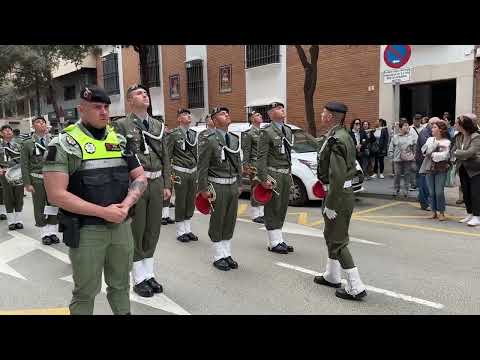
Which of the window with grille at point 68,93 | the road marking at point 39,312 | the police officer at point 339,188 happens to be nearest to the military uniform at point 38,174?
the road marking at point 39,312

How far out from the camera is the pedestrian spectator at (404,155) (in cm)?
1073

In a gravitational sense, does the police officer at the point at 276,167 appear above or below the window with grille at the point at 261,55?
below

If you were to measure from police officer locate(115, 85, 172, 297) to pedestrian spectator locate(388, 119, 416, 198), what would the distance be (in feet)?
24.1

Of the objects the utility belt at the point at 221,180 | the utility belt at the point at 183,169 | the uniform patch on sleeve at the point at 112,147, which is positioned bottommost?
the utility belt at the point at 183,169

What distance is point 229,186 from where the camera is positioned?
588 cm

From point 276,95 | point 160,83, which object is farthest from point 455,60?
point 160,83

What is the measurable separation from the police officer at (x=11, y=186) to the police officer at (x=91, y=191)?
6193 millimetres

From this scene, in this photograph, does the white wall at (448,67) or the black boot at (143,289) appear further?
the white wall at (448,67)

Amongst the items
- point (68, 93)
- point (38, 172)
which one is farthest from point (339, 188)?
point (68, 93)

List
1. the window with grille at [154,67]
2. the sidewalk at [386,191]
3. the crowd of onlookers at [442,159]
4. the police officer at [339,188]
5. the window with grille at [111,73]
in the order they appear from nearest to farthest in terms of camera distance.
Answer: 1. the police officer at [339,188]
2. the crowd of onlookers at [442,159]
3. the sidewalk at [386,191]
4. the window with grille at [154,67]
5. the window with grille at [111,73]

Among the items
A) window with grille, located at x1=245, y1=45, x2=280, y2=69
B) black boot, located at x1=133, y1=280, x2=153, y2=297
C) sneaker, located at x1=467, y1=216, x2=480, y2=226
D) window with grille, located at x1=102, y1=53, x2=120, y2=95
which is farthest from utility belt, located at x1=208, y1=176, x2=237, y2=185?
window with grille, located at x1=102, y1=53, x2=120, y2=95

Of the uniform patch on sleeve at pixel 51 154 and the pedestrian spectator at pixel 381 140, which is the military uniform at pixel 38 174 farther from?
the pedestrian spectator at pixel 381 140

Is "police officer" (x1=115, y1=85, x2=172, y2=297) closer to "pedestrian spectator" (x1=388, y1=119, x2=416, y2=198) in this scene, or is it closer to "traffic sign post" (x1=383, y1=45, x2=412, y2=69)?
"traffic sign post" (x1=383, y1=45, x2=412, y2=69)

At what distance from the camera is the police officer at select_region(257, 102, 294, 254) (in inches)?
250
